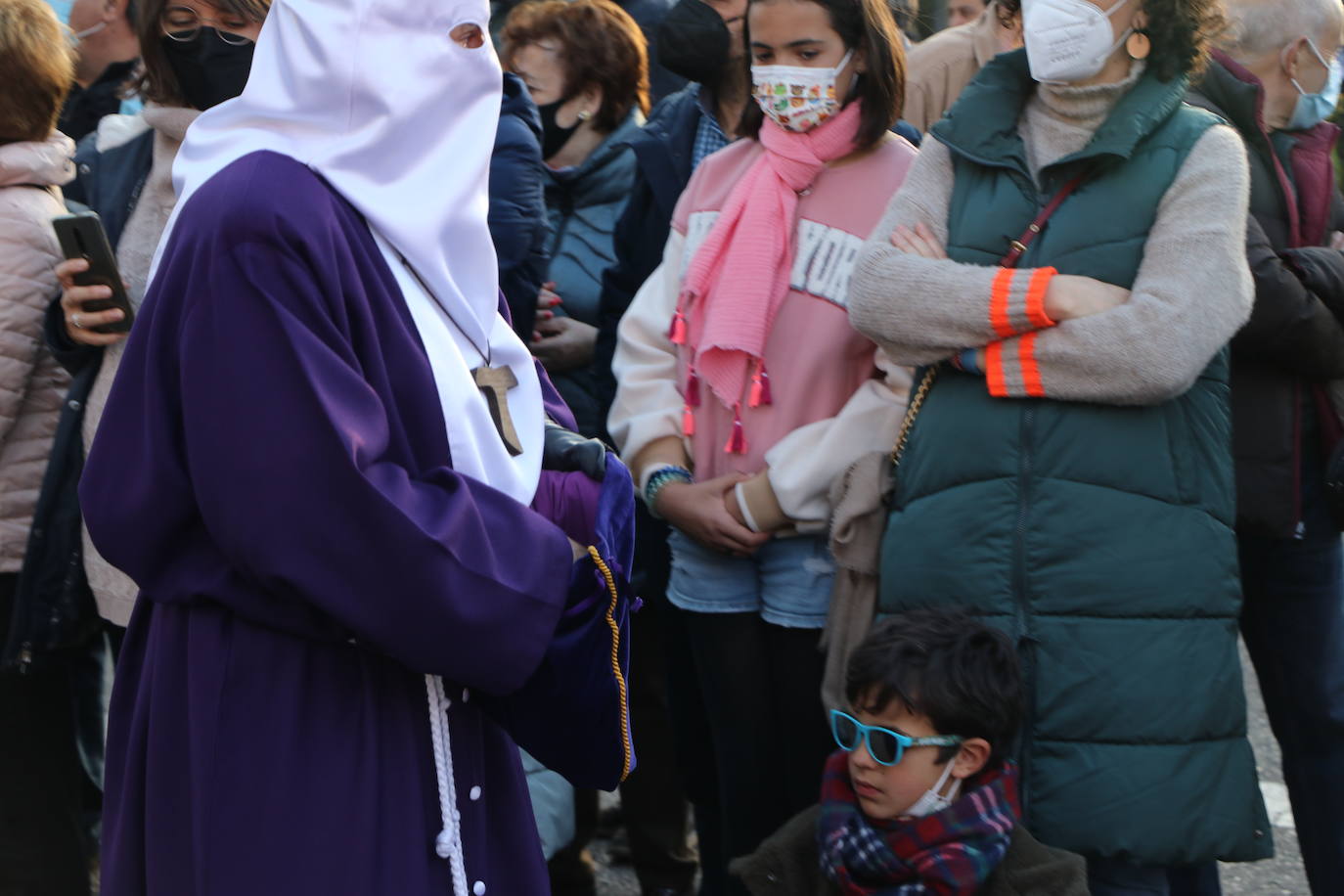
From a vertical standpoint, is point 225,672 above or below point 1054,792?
above

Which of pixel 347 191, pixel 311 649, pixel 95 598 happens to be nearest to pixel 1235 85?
pixel 347 191

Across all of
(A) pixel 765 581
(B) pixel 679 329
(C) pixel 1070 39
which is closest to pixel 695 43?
(B) pixel 679 329

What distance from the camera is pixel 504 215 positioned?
383 cm

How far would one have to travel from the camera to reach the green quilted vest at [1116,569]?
283cm

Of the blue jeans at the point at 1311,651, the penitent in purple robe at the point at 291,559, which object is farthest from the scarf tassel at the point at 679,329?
the penitent in purple robe at the point at 291,559

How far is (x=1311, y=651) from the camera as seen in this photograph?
3.60 meters

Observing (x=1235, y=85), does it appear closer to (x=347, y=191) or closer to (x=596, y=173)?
(x=596, y=173)

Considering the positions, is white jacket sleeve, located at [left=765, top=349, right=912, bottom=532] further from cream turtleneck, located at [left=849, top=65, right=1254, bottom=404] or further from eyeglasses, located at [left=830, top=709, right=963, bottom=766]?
eyeglasses, located at [left=830, top=709, right=963, bottom=766]

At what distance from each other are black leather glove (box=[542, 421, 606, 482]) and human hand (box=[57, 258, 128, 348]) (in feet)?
4.42

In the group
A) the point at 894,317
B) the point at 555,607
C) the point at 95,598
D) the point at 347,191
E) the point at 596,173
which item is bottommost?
the point at 95,598

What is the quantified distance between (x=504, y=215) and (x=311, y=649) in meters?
1.97

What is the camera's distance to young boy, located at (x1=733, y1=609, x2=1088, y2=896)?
8.93 ft

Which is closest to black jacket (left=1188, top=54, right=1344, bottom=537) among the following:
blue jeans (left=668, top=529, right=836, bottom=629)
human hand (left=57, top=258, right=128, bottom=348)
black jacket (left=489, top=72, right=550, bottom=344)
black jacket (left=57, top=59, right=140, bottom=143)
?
blue jeans (left=668, top=529, right=836, bottom=629)

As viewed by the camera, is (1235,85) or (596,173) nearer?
(1235,85)
